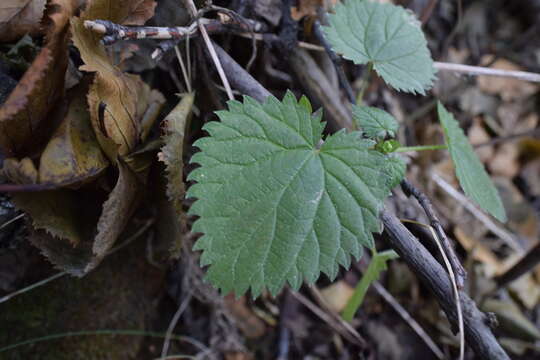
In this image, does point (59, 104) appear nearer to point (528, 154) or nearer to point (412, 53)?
point (412, 53)

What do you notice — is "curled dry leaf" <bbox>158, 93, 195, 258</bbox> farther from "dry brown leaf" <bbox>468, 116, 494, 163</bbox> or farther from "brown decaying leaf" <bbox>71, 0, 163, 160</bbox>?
"dry brown leaf" <bbox>468, 116, 494, 163</bbox>

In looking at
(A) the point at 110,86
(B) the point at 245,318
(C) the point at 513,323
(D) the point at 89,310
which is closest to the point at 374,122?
(A) the point at 110,86

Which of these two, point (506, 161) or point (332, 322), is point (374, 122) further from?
point (506, 161)

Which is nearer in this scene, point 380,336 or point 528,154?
point 380,336

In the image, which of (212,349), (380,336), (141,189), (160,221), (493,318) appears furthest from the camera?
A: (380,336)

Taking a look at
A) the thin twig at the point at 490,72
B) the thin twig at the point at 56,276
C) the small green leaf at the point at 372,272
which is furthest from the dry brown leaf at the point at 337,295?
the thin twig at the point at 490,72

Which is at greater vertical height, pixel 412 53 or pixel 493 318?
pixel 412 53

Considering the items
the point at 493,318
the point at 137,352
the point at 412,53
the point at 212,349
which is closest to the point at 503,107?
the point at 412,53

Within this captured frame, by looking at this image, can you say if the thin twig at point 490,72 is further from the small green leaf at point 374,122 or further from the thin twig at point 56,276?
the thin twig at point 56,276
